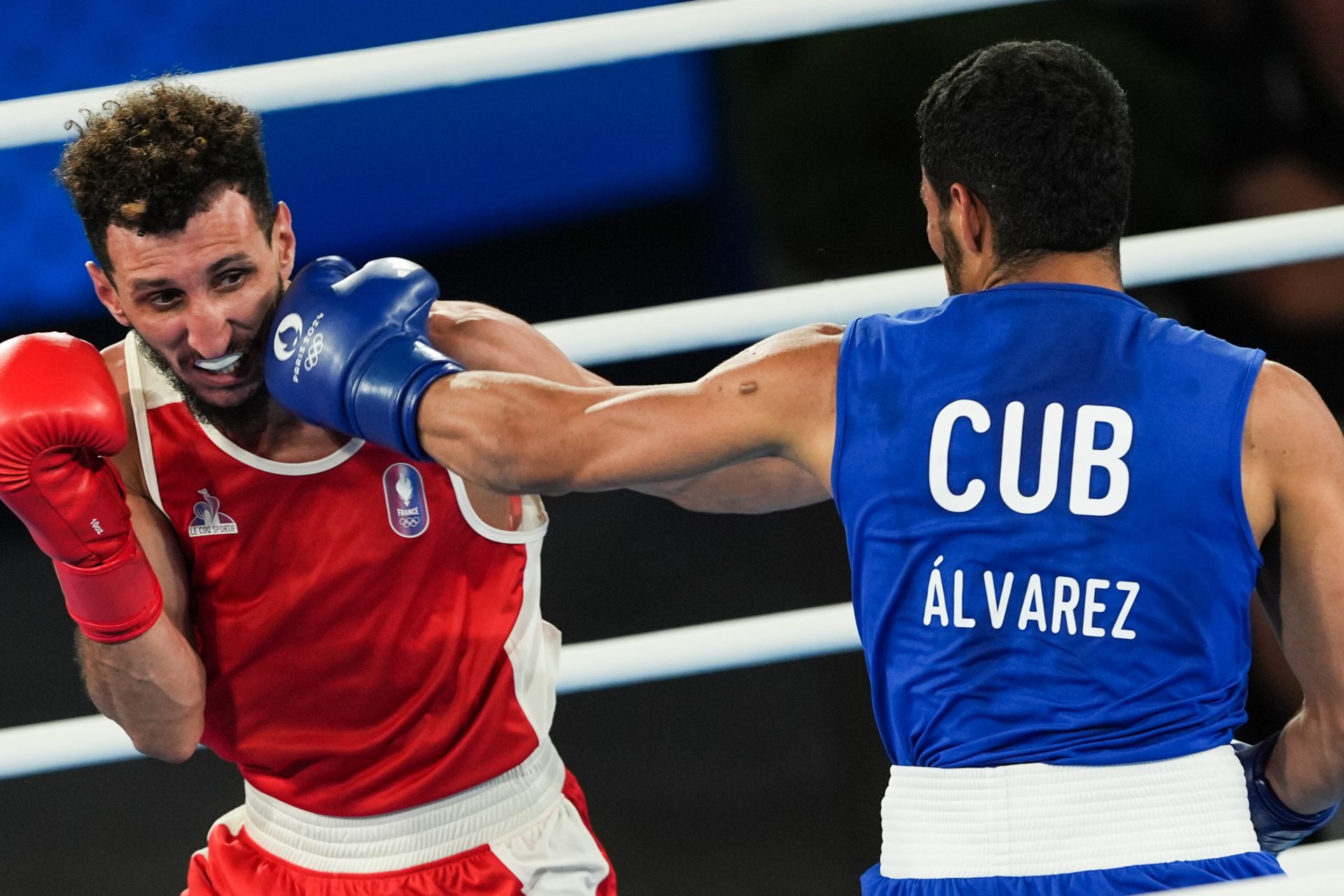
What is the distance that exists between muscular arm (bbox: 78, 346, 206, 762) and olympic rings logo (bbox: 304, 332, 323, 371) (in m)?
0.37

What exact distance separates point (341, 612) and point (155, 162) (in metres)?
0.69

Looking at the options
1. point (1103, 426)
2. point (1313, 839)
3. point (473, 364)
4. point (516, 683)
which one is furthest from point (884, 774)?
point (1103, 426)

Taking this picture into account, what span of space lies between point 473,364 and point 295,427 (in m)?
0.28

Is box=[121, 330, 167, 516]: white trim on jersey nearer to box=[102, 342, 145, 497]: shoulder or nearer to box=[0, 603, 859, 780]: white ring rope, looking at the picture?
box=[102, 342, 145, 497]: shoulder

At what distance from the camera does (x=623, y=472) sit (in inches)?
69.4

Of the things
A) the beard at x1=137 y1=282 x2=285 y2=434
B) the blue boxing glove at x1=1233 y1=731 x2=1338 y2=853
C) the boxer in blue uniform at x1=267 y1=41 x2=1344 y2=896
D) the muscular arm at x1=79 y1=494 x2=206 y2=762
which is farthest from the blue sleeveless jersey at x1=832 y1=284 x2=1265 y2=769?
the muscular arm at x1=79 y1=494 x2=206 y2=762

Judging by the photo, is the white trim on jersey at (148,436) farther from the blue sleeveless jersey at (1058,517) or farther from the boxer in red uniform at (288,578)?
the blue sleeveless jersey at (1058,517)

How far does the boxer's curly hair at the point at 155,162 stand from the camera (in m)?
1.99

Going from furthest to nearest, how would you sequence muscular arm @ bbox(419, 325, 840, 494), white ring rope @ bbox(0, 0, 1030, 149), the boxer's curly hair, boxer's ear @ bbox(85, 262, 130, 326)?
1. white ring rope @ bbox(0, 0, 1030, 149)
2. boxer's ear @ bbox(85, 262, 130, 326)
3. the boxer's curly hair
4. muscular arm @ bbox(419, 325, 840, 494)

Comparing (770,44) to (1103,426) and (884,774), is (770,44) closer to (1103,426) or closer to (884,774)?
(884,774)

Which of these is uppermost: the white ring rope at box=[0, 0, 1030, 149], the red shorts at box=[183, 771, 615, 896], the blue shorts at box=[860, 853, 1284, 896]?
the white ring rope at box=[0, 0, 1030, 149]

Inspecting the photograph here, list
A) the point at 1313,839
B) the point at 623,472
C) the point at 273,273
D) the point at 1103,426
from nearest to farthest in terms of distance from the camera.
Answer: the point at 1103,426 → the point at 623,472 → the point at 273,273 → the point at 1313,839

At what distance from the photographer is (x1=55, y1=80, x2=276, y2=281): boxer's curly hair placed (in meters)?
1.99

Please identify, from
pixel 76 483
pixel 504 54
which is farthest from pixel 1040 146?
pixel 76 483
